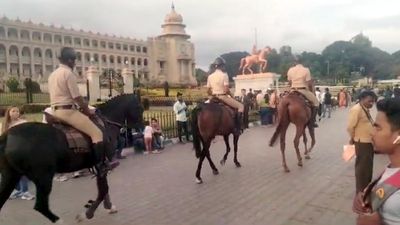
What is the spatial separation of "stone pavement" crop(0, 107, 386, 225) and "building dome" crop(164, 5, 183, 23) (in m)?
93.5

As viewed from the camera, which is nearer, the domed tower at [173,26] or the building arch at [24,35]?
the building arch at [24,35]

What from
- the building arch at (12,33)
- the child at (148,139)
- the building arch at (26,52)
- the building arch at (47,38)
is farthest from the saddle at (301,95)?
the building arch at (47,38)

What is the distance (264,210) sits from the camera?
6098 mm

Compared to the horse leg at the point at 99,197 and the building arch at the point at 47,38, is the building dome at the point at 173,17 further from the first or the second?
the horse leg at the point at 99,197

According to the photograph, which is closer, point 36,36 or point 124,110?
point 124,110

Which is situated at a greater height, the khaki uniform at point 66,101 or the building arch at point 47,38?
the building arch at point 47,38

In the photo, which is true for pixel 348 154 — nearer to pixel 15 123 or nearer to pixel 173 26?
pixel 15 123

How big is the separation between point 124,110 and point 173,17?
97794 mm

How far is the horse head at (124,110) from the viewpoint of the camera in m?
6.68

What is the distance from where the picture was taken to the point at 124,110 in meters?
6.77

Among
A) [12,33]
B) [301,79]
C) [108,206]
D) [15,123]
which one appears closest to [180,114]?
[301,79]

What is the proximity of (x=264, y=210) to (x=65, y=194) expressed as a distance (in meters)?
3.97

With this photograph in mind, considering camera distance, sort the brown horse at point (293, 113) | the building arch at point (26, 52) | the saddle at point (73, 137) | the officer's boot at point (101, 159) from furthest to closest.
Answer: the building arch at point (26, 52) < the brown horse at point (293, 113) < the officer's boot at point (101, 159) < the saddle at point (73, 137)

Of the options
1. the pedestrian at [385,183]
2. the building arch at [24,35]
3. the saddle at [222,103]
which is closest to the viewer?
the pedestrian at [385,183]
